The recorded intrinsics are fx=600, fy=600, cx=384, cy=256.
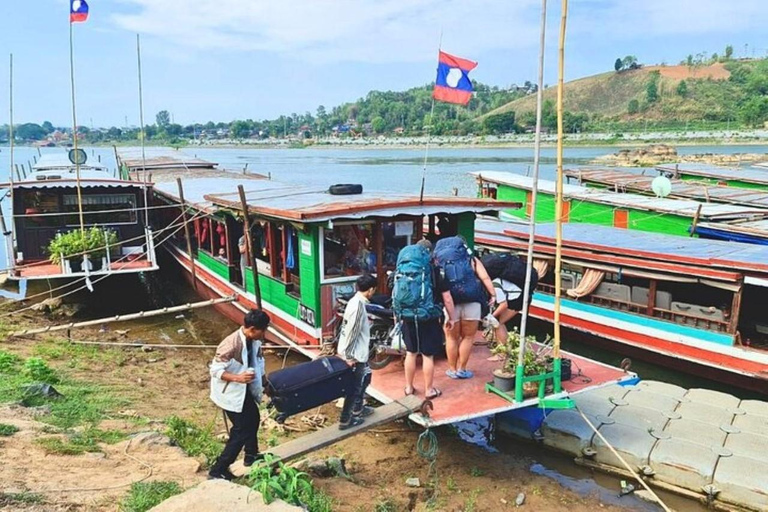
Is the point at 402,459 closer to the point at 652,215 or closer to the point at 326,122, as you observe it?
the point at 652,215

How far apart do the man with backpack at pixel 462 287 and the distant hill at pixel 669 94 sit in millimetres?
99722

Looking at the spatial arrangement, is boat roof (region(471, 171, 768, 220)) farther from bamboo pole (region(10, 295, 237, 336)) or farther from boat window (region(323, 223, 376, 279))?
bamboo pole (region(10, 295, 237, 336))

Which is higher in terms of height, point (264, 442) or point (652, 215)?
point (652, 215)

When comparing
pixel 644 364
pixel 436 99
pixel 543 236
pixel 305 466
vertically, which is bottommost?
pixel 644 364

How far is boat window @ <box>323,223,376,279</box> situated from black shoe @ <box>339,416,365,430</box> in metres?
3.11

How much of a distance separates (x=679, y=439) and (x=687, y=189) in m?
15.0

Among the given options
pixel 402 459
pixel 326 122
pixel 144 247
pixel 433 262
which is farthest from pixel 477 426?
pixel 326 122

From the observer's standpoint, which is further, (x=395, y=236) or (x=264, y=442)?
(x=395, y=236)

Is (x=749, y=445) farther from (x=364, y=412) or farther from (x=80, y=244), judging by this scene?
(x=80, y=244)

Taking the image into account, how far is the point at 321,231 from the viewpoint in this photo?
26.3 feet

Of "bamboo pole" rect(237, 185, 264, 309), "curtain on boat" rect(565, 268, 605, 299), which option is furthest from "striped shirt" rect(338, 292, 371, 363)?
"curtain on boat" rect(565, 268, 605, 299)

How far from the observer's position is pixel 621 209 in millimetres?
17438

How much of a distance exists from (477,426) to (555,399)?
6.90 ft

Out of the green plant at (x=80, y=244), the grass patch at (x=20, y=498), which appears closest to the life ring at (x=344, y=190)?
the green plant at (x=80, y=244)
